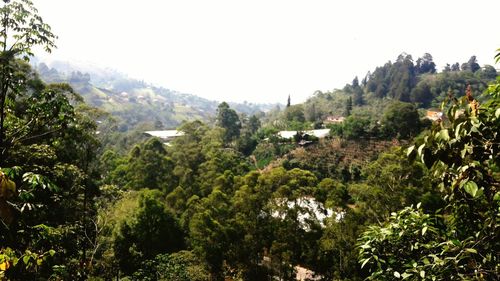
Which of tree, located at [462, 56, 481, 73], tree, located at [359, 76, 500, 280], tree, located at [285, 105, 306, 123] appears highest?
tree, located at [462, 56, 481, 73]

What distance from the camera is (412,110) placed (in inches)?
1275

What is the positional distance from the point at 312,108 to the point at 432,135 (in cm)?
6097

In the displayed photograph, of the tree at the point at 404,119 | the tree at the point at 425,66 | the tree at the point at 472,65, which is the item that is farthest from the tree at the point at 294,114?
the tree at the point at 472,65

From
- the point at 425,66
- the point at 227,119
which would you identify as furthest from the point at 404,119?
the point at 425,66

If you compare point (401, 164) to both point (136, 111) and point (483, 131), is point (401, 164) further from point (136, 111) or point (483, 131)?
point (136, 111)

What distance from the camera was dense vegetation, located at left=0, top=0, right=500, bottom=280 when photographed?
208 centimetres

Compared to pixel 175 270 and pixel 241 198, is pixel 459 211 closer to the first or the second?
pixel 175 270

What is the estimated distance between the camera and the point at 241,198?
1499 cm

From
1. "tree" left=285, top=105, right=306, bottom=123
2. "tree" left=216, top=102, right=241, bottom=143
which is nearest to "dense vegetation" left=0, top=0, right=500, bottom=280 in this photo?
"tree" left=216, top=102, right=241, bottom=143

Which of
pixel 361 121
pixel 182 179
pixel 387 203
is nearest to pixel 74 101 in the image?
pixel 182 179

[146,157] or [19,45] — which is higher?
[19,45]

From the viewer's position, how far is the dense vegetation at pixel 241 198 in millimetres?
2084

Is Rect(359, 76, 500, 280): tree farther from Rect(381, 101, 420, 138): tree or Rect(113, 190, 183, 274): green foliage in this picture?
Rect(381, 101, 420, 138): tree

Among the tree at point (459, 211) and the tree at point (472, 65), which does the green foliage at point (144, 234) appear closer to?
the tree at point (459, 211)
